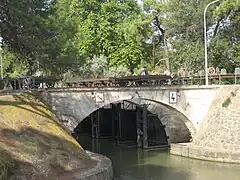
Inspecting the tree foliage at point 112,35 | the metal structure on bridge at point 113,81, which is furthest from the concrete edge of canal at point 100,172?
the metal structure on bridge at point 113,81

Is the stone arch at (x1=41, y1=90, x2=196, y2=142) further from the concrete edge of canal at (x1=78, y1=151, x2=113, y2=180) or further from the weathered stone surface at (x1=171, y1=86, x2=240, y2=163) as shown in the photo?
the concrete edge of canal at (x1=78, y1=151, x2=113, y2=180)

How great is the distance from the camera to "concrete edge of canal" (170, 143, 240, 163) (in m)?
25.6

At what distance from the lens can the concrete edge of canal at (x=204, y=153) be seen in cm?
2561

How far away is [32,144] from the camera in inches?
789

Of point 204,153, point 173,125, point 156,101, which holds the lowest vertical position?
point 204,153

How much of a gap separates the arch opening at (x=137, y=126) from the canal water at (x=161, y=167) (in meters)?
1.80

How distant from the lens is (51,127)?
22.4 metres

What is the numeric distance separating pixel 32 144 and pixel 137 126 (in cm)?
1474

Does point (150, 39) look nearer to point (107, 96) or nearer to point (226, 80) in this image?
point (226, 80)

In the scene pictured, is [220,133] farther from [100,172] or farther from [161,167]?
[100,172]

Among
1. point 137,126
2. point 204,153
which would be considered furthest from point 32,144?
point 137,126

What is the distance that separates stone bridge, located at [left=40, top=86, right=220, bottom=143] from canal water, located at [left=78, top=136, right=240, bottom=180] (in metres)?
2.69

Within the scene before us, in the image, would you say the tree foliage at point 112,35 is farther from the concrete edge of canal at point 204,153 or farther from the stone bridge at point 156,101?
the concrete edge of canal at point 204,153

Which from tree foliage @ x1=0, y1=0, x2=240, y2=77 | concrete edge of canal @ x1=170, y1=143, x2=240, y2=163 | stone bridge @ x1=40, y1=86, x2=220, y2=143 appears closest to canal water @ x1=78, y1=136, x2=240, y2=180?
concrete edge of canal @ x1=170, y1=143, x2=240, y2=163
